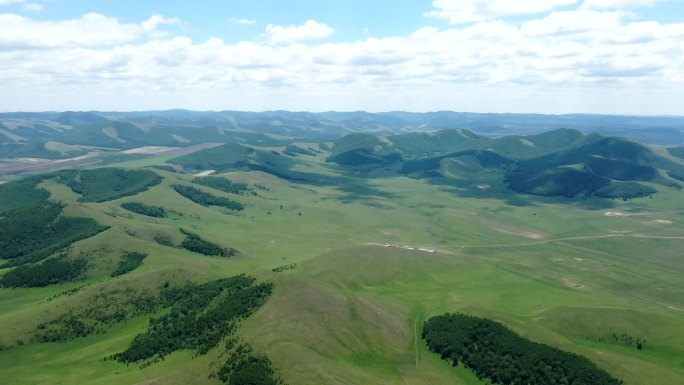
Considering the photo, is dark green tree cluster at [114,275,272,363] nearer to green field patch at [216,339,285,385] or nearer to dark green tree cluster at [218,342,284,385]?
green field patch at [216,339,285,385]

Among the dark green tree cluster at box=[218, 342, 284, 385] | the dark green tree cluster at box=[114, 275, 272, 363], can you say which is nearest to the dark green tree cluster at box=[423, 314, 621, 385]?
the dark green tree cluster at box=[218, 342, 284, 385]

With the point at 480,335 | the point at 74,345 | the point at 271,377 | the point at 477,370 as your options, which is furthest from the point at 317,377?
the point at 74,345

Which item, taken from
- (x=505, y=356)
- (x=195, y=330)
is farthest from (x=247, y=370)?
(x=505, y=356)

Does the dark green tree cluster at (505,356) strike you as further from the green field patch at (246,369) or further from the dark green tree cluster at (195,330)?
the dark green tree cluster at (195,330)

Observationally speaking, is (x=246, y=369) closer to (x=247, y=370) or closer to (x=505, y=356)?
(x=247, y=370)

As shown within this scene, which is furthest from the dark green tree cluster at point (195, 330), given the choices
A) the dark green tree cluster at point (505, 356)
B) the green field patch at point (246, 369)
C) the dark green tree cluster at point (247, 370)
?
the dark green tree cluster at point (505, 356)
